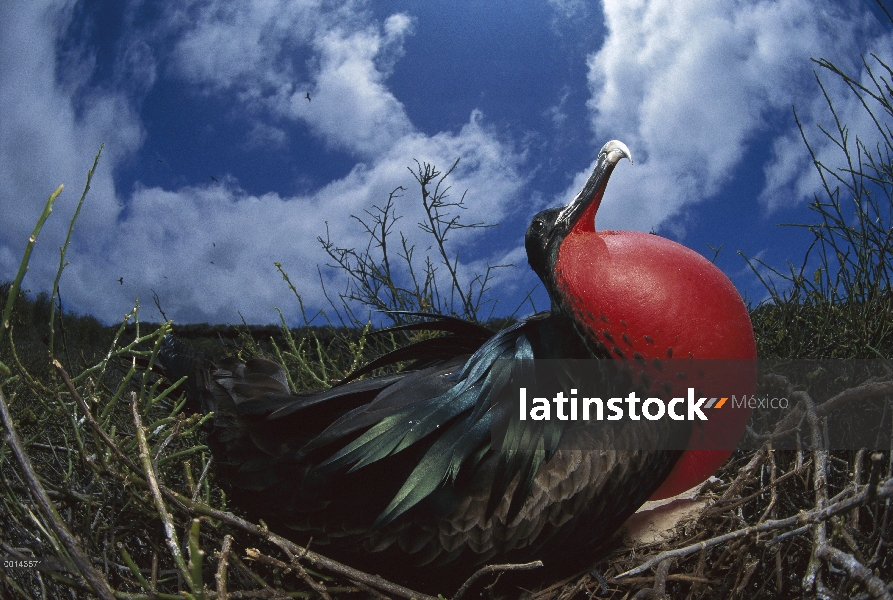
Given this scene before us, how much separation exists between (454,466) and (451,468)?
0.03ft

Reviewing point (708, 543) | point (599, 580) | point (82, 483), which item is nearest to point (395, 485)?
point (599, 580)

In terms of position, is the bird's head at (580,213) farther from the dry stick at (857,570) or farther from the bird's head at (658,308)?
the dry stick at (857,570)

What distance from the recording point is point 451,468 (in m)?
1.57

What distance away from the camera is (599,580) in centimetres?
153

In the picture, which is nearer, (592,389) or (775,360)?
(592,389)

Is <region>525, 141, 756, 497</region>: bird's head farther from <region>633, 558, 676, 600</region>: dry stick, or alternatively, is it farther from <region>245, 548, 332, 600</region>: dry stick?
<region>245, 548, 332, 600</region>: dry stick

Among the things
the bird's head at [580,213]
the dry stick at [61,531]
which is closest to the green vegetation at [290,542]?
the dry stick at [61,531]

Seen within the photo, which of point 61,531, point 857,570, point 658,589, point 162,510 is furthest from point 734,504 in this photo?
point 61,531

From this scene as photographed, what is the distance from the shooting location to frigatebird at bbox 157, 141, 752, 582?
1574mm

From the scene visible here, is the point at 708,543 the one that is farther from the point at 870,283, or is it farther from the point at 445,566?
the point at 870,283

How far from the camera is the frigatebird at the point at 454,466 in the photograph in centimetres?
157

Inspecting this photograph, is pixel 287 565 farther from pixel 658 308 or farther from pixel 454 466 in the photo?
pixel 658 308

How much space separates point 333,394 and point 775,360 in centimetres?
169

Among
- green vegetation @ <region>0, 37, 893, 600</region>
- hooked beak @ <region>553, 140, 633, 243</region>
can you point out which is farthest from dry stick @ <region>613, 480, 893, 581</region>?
hooked beak @ <region>553, 140, 633, 243</region>
